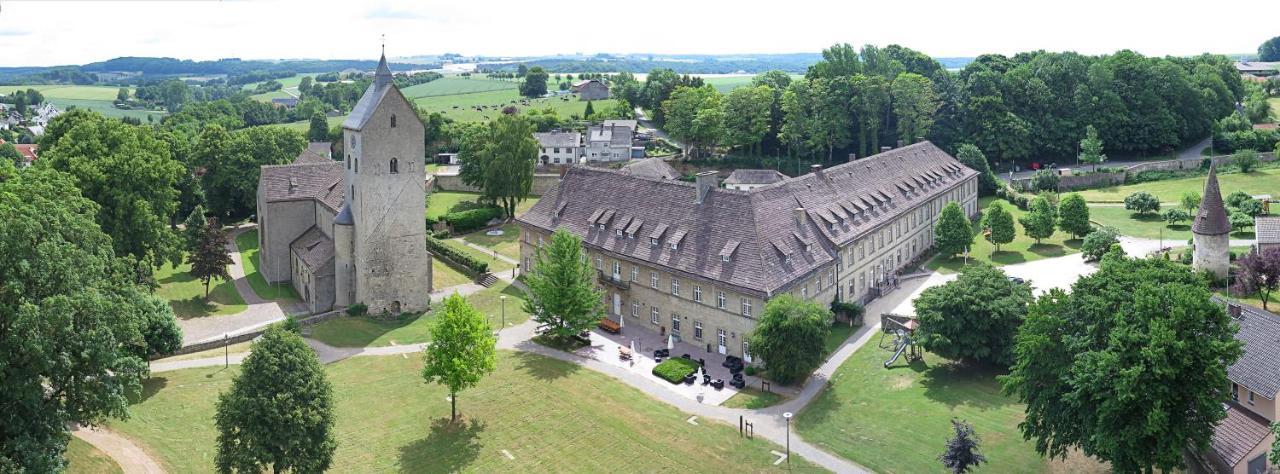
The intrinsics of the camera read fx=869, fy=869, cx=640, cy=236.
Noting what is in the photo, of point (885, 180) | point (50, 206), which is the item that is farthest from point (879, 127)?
point (50, 206)

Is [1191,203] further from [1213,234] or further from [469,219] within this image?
[469,219]

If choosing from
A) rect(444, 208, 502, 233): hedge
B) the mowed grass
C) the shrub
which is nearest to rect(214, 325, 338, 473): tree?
the mowed grass

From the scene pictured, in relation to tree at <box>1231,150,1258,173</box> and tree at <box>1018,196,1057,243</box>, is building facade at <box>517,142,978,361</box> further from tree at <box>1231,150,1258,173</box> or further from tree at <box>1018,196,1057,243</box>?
tree at <box>1231,150,1258,173</box>

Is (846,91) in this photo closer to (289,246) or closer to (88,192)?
(289,246)

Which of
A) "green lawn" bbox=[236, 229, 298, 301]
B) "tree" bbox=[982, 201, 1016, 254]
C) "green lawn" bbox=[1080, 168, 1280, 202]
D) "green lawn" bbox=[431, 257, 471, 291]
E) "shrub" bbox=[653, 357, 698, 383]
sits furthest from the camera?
"green lawn" bbox=[1080, 168, 1280, 202]

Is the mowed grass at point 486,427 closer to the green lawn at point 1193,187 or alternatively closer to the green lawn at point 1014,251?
the green lawn at point 1014,251

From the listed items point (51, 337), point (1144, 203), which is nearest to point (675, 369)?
point (51, 337)
